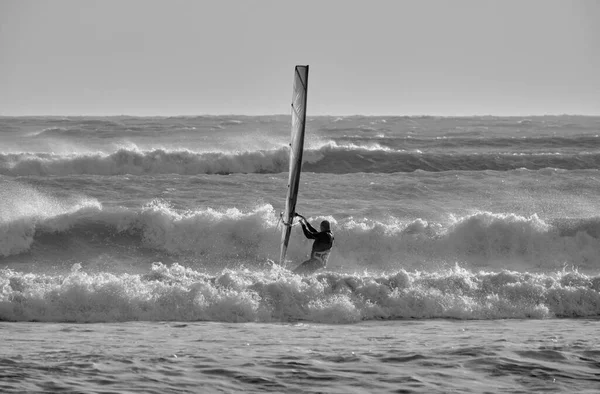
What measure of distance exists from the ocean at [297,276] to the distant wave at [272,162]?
67mm

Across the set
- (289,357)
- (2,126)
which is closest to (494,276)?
(289,357)

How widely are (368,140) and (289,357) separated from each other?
24240 millimetres

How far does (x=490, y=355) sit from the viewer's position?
9.59 meters

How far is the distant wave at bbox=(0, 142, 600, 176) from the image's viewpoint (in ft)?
87.4

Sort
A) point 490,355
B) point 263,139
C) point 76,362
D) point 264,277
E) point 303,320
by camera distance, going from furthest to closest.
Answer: point 263,139, point 264,277, point 303,320, point 490,355, point 76,362

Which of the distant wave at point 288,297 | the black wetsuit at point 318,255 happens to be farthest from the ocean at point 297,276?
the black wetsuit at point 318,255

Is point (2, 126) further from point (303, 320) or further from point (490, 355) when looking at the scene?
point (490, 355)

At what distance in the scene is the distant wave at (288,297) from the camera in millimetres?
12422

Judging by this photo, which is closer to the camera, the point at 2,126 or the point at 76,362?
the point at 76,362

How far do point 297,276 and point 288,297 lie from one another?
1.88 ft

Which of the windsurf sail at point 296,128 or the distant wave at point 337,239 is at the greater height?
the windsurf sail at point 296,128

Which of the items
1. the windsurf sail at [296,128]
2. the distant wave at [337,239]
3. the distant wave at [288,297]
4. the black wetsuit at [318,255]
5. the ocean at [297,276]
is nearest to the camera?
the ocean at [297,276]

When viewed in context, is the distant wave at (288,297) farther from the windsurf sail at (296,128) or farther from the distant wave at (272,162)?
the distant wave at (272,162)

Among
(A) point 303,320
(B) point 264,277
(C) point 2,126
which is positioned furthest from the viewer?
(C) point 2,126
